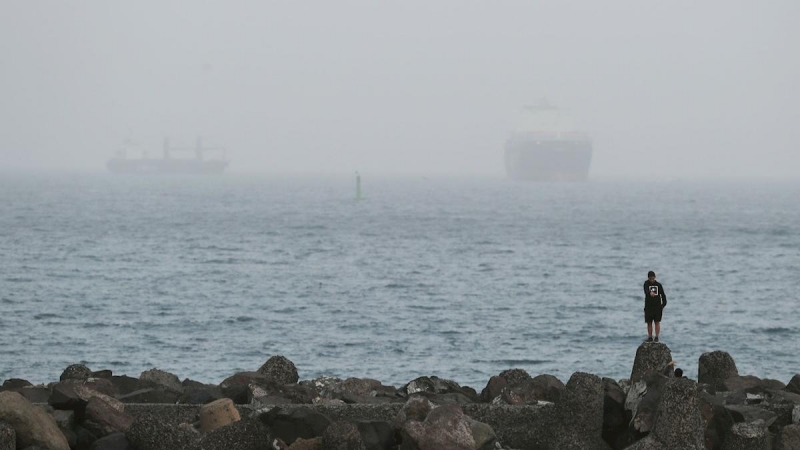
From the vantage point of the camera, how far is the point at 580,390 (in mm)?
11289

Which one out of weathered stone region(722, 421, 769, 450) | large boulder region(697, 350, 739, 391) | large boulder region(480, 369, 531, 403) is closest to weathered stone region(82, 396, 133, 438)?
large boulder region(480, 369, 531, 403)

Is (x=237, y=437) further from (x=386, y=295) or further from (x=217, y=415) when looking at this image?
(x=386, y=295)

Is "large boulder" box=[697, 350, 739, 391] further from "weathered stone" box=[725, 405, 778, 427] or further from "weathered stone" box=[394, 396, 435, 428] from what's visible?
"weathered stone" box=[394, 396, 435, 428]

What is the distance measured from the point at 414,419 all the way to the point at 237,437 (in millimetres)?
1710

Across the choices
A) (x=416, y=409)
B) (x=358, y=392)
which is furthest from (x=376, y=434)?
(x=358, y=392)

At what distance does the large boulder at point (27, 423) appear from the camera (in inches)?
413

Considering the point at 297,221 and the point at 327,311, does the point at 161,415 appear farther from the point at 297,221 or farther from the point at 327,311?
the point at 297,221

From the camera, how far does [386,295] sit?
4900cm

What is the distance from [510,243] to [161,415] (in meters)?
66.5

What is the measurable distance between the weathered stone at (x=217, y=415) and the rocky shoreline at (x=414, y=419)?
0.04 ft

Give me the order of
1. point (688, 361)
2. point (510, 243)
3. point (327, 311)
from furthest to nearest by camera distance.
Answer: point (510, 243)
point (327, 311)
point (688, 361)

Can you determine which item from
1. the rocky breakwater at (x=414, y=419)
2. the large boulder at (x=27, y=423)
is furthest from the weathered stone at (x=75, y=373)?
the large boulder at (x=27, y=423)

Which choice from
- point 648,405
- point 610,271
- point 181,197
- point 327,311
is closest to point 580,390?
point 648,405

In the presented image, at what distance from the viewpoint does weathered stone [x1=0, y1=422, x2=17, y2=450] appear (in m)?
10.2
